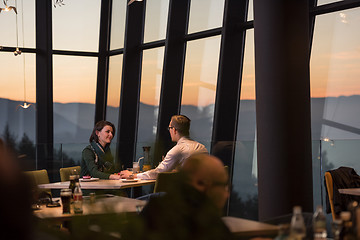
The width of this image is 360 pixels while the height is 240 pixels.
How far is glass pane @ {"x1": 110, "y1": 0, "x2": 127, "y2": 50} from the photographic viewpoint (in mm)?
9539

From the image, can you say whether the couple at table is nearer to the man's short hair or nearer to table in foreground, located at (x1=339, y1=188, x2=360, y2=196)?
the man's short hair

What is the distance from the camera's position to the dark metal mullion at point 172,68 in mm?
8219

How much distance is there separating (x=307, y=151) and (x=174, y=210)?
3.65 meters

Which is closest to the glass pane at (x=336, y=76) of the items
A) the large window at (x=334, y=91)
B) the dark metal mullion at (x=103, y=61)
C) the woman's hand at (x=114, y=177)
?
the large window at (x=334, y=91)

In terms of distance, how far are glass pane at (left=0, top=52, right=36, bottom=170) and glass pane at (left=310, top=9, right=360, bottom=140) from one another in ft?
17.6

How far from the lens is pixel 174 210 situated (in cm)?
98

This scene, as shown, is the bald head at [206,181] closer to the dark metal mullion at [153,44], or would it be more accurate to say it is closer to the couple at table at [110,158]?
the couple at table at [110,158]

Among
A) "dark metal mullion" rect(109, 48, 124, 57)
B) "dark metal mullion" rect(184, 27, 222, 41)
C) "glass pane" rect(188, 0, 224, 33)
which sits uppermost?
"glass pane" rect(188, 0, 224, 33)

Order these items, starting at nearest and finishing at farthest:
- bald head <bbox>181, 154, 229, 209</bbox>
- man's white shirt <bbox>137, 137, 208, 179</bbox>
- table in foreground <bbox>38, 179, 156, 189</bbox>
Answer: bald head <bbox>181, 154, 229, 209</bbox> < table in foreground <bbox>38, 179, 156, 189</bbox> < man's white shirt <bbox>137, 137, 208, 179</bbox>

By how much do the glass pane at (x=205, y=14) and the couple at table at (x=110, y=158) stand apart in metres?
2.38

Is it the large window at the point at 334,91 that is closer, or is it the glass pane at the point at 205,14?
the large window at the point at 334,91

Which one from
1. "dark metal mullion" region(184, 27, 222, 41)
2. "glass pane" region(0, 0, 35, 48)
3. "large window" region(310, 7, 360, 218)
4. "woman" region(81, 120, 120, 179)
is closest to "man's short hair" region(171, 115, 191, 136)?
"woman" region(81, 120, 120, 179)

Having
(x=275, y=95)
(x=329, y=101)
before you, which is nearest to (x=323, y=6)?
(x=329, y=101)

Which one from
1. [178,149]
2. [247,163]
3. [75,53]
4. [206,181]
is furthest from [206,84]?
[206,181]
